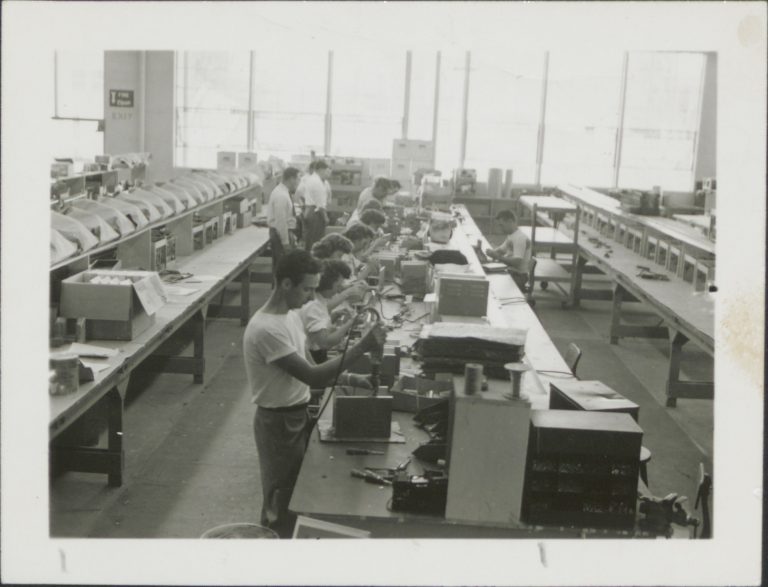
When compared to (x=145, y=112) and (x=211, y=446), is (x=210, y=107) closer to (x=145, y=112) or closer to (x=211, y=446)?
(x=145, y=112)

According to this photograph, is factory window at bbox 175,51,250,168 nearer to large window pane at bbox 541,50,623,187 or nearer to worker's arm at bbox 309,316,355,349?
large window pane at bbox 541,50,623,187

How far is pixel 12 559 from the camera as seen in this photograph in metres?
2.54

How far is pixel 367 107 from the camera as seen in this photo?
1420cm

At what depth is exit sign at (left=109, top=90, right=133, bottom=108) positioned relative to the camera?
13688mm

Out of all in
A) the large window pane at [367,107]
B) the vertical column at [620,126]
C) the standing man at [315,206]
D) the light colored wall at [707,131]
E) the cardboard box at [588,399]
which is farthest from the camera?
the large window pane at [367,107]

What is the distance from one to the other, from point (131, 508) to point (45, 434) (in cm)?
173

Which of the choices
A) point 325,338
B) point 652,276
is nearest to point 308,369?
point 325,338

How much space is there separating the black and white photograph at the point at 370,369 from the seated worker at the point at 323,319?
16 millimetres

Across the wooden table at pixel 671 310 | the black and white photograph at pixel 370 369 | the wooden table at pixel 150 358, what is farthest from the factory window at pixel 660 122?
the wooden table at pixel 150 358

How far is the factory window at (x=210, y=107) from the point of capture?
46.4 feet

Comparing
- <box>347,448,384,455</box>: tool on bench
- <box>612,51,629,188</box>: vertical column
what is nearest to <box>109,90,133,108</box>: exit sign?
<box>612,51,629,188</box>: vertical column

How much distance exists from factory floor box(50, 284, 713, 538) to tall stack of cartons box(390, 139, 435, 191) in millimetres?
5979

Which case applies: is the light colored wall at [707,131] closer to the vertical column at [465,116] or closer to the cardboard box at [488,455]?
the vertical column at [465,116]

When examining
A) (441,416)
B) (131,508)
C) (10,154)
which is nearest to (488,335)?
(441,416)
